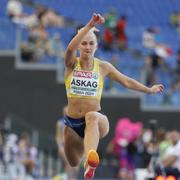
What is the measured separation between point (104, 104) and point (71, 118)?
41.6ft

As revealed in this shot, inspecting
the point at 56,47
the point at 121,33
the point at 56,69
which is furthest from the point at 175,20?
the point at 56,47

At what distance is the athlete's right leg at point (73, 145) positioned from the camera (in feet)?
42.1

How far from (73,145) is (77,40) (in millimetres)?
1661

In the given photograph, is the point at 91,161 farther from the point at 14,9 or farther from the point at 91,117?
the point at 14,9

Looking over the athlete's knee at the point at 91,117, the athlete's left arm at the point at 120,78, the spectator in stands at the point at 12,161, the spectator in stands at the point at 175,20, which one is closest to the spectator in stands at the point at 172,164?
the athlete's left arm at the point at 120,78

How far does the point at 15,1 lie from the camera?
2555cm

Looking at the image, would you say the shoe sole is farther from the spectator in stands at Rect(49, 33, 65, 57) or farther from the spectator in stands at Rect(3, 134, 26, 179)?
the spectator in stands at Rect(49, 33, 65, 57)

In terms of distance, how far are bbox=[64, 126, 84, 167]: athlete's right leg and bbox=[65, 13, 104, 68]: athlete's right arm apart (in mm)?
924

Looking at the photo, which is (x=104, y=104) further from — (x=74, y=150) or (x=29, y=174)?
(x=74, y=150)

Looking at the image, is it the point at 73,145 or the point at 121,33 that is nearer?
the point at 73,145

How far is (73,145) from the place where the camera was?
1293 cm

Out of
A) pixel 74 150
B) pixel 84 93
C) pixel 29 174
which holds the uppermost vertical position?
pixel 84 93

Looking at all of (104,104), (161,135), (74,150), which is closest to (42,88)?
(104,104)

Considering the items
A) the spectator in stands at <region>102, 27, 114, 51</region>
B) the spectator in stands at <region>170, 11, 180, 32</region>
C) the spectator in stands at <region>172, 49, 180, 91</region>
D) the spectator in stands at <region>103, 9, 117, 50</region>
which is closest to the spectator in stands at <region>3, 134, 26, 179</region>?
the spectator in stands at <region>102, 27, 114, 51</region>
